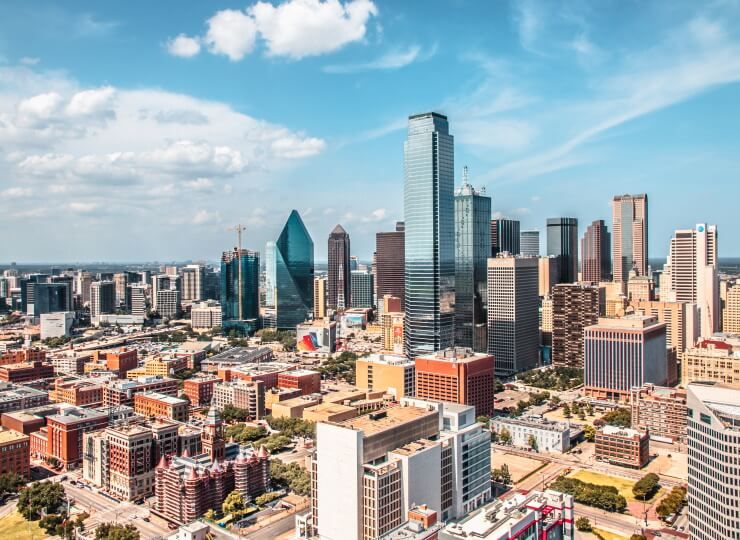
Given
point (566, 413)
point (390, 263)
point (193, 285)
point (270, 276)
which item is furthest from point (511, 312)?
point (193, 285)

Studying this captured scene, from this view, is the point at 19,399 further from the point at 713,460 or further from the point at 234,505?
the point at 713,460

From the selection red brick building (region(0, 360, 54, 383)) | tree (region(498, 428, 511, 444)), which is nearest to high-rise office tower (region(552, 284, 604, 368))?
tree (region(498, 428, 511, 444))

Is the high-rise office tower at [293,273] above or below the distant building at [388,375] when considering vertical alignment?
above

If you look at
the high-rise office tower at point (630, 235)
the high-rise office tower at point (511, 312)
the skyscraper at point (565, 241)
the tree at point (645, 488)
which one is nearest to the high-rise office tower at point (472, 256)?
the high-rise office tower at point (511, 312)

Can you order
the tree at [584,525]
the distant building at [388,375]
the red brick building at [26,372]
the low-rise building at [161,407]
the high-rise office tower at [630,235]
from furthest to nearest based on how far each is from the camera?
the high-rise office tower at [630,235] < the red brick building at [26,372] < the distant building at [388,375] < the low-rise building at [161,407] < the tree at [584,525]

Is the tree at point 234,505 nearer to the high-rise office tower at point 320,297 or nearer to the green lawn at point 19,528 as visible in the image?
the green lawn at point 19,528

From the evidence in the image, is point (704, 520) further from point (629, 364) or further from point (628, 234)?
point (628, 234)

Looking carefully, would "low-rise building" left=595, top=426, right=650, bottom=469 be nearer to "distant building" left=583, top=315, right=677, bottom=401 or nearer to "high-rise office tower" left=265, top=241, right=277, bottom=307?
"distant building" left=583, top=315, right=677, bottom=401

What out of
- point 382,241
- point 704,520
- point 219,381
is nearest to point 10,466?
point 219,381
